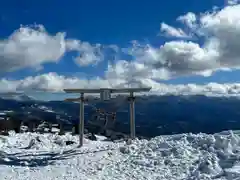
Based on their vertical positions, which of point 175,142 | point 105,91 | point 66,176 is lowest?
point 66,176

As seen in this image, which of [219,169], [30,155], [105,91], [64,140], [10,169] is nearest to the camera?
[219,169]

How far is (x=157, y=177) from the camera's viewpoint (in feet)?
41.5

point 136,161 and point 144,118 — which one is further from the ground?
Answer: point 136,161

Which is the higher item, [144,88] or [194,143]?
[144,88]

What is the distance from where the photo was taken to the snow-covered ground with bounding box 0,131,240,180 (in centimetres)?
1257

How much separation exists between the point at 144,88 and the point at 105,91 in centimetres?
201

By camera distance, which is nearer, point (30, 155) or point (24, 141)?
point (30, 155)

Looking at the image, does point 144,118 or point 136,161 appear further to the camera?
point 144,118

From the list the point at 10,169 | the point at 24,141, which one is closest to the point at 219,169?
the point at 10,169

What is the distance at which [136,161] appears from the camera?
46.9ft

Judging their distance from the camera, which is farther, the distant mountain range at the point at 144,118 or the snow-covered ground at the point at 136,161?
the distant mountain range at the point at 144,118

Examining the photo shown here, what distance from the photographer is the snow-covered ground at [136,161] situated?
12.6m

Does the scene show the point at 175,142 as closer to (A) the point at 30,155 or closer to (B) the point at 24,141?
(A) the point at 30,155

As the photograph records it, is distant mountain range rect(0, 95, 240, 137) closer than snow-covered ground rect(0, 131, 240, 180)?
No
